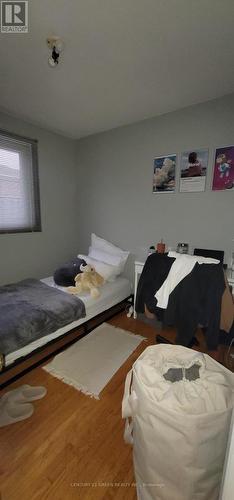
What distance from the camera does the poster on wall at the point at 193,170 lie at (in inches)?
87.9

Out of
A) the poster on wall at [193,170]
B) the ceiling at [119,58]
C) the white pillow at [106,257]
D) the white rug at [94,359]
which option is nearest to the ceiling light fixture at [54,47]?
the ceiling at [119,58]

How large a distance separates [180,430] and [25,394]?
1.18 m

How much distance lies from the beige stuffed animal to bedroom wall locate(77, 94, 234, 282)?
0.71 m

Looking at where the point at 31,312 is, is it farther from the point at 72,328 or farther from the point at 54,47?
the point at 54,47

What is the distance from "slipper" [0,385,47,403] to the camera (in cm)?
144

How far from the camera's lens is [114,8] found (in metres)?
1.21

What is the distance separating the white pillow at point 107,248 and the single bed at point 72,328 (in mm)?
303

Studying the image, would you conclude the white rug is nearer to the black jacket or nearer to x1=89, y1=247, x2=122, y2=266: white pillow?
the black jacket

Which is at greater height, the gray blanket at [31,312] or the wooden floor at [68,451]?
the gray blanket at [31,312]

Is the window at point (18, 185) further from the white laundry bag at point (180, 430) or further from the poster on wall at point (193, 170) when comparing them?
the white laundry bag at point (180, 430)

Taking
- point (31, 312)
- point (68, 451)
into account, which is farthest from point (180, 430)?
point (31, 312)

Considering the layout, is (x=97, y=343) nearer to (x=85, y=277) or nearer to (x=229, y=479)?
(x=85, y=277)

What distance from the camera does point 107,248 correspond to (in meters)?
2.97

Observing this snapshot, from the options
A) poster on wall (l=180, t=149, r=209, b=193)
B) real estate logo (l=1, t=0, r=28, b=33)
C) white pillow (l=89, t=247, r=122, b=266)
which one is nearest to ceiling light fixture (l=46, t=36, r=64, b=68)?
real estate logo (l=1, t=0, r=28, b=33)
